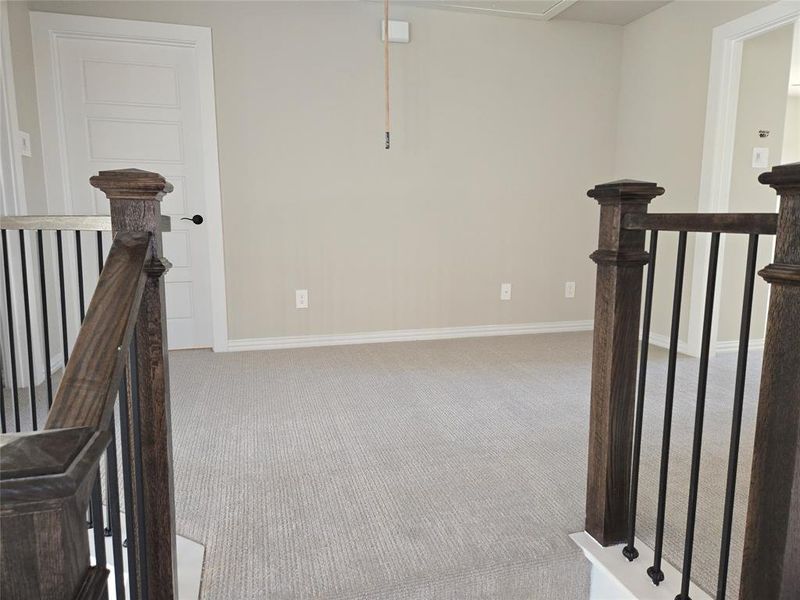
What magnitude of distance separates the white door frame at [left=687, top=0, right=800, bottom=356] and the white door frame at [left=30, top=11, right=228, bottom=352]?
2956mm

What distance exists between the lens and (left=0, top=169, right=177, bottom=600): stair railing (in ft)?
1.55

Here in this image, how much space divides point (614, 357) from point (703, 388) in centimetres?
24

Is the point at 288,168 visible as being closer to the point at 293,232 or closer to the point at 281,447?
the point at 293,232

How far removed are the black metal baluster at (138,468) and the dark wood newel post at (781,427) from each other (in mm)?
1148

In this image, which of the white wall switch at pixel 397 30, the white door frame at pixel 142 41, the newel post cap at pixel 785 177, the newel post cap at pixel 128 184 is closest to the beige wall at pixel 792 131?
the white wall switch at pixel 397 30

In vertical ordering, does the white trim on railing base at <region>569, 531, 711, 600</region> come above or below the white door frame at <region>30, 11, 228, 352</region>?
below

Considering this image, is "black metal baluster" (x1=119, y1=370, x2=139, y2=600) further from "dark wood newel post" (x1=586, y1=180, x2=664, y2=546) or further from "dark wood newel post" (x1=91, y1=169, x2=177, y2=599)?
"dark wood newel post" (x1=586, y1=180, x2=664, y2=546)

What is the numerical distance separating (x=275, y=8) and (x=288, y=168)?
94 cm

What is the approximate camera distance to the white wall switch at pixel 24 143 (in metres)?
2.75

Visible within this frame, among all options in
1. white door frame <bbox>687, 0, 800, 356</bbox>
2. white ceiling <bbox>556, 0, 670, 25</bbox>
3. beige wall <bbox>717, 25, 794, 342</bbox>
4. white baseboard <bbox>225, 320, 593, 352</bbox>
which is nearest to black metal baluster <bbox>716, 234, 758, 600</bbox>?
white door frame <bbox>687, 0, 800, 356</bbox>

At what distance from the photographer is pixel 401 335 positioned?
374 cm

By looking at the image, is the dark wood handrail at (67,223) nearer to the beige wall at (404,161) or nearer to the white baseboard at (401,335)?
the beige wall at (404,161)

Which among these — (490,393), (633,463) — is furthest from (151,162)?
(633,463)

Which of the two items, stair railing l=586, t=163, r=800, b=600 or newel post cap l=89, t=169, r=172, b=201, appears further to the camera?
newel post cap l=89, t=169, r=172, b=201
